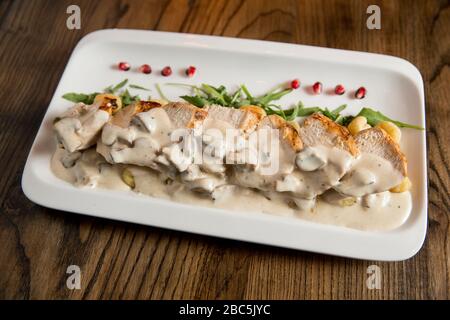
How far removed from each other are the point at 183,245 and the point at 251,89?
51.2 inches

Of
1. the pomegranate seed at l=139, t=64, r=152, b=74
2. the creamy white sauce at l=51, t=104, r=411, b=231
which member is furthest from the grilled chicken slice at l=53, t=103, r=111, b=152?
the pomegranate seed at l=139, t=64, r=152, b=74

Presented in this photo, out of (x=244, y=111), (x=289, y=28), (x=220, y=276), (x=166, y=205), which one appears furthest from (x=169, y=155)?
(x=289, y=28)

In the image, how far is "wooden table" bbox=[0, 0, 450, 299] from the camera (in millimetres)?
3453

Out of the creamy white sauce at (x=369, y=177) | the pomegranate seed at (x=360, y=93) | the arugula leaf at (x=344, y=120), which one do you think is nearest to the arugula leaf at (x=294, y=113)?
the arugula leaf at (x=344, y=120)

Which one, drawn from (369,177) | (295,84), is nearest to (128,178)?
(295,84)

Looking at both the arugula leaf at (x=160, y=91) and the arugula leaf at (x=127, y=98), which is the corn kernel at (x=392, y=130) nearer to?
the arugula leaf at (x=160, y=91)

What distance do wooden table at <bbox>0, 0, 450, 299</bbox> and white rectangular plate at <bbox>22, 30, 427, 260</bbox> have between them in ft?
0.86

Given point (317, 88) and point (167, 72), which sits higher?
point (167, 72)

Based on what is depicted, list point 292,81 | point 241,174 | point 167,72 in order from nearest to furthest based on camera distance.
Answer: point 241,174
point 292,81
point 167,72

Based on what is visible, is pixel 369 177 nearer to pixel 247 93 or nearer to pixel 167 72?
pixel 247 93

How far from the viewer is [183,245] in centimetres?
360

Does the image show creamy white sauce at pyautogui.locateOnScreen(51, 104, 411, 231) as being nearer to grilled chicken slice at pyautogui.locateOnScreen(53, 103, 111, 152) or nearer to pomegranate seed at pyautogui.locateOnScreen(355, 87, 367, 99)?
grilled chicken slice at pyautogui.locateOnScreen(53, 103, 111, 152)

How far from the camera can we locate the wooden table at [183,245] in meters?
3.45
